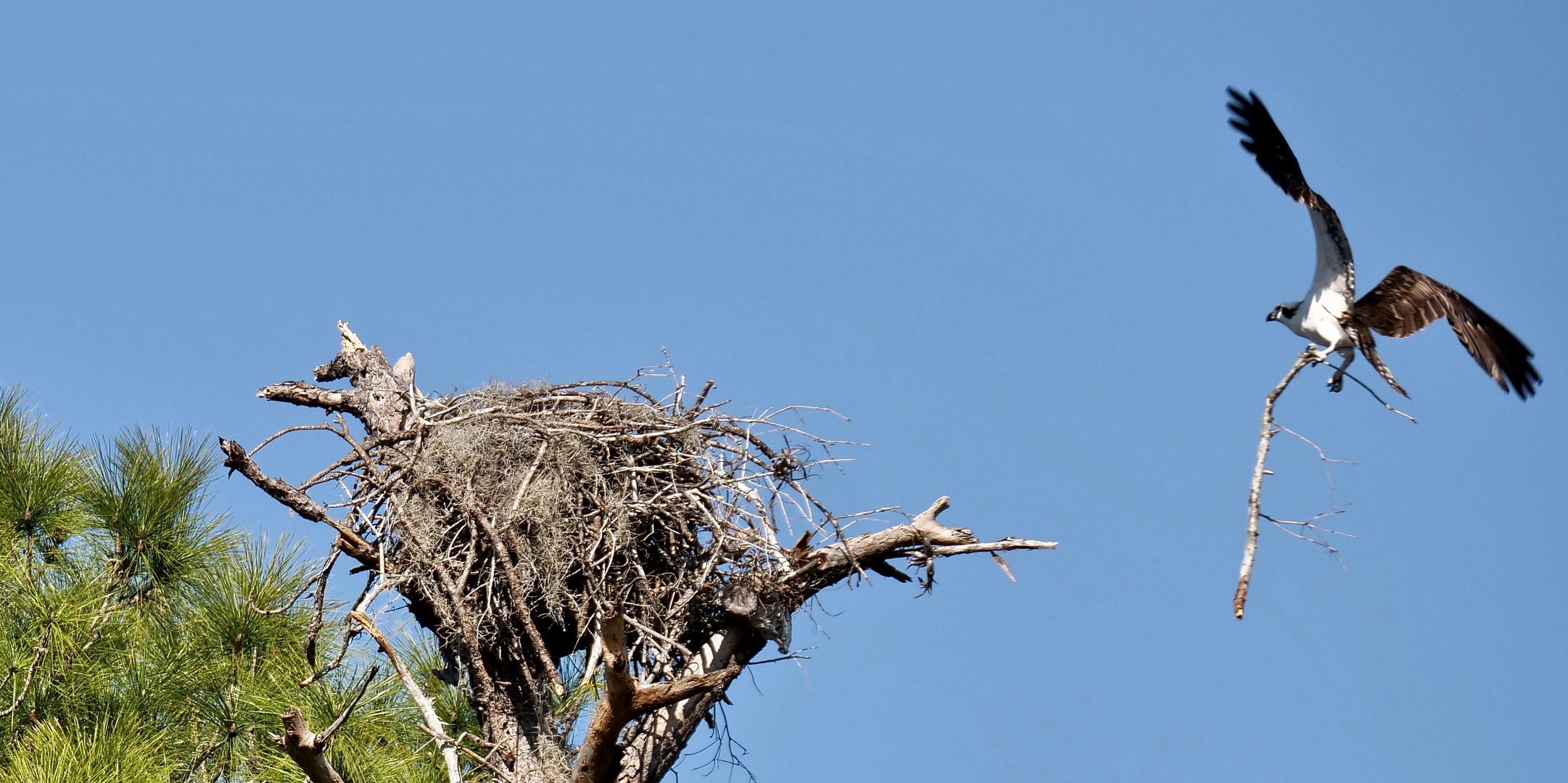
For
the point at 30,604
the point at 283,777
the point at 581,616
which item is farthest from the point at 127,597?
the point at 581,616

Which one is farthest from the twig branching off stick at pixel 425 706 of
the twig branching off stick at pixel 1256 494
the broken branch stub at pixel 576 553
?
the twig branching off stick at pixel 1256 494

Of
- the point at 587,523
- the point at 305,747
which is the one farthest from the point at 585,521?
the point at 305,747

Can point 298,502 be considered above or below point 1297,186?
below

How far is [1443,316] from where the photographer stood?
658cm

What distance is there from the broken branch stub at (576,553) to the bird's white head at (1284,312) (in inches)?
85.7

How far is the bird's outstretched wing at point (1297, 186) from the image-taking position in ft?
22.6

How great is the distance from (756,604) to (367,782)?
224cm

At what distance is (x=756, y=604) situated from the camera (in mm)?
5926

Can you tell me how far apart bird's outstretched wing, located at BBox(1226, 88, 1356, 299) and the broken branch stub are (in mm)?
2185

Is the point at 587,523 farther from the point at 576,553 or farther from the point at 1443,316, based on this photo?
the point at 1443,316

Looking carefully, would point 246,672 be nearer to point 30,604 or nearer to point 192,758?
point 192,758

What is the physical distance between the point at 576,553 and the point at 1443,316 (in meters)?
3.71

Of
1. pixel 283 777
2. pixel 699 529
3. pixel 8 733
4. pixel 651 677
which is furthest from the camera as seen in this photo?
pixel 8 733

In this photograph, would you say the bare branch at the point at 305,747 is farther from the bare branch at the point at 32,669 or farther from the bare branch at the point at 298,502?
the bare branch at the point at 32,669
